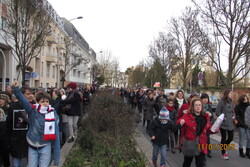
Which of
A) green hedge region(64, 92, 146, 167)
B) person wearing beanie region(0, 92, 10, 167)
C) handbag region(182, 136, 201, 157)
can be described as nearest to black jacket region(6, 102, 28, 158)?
green hedge region(64, 92, 146, 167)

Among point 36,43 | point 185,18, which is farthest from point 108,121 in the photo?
point 185,18

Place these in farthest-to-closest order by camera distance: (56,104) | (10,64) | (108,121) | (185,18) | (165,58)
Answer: (165,58)
(10,64)
(185,18)
(108,121)
(56,104)

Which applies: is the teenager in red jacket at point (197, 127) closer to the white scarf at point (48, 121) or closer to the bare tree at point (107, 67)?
the white scarf at point (48, 121)

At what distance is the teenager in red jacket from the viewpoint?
470 cm

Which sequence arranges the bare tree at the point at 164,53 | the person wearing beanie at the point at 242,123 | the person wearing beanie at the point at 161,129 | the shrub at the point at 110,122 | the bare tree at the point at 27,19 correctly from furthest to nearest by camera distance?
the bare tree at the point at 164,53 → the bare tree at the point at 27,19 → the shrub at the point at 110,122 → the person wearing beanie at the point at 242,123 → the person wearing beanie at the point at 161,129

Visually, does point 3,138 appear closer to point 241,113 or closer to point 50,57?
point 241,113

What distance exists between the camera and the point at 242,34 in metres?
13.4

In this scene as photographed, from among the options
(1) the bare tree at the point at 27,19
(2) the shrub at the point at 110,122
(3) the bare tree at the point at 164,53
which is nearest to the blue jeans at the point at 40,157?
(2) the shrub at the point at 110,122

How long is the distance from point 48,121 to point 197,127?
2.59 metres

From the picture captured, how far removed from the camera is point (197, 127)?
15.5ft

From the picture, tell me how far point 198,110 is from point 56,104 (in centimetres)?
342

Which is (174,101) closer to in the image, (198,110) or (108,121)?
(108,121)

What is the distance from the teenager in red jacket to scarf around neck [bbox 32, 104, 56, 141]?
2324 millimetres

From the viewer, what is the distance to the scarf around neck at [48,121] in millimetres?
4012
